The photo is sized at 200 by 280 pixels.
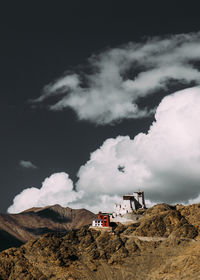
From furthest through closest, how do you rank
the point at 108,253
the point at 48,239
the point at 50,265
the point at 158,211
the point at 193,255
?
1. the point at 158,211
2. the point at 48,239
3. the point at 108,253
4. the point at 50,265
5. the point at 193,255

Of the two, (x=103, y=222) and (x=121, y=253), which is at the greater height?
(x=103, y=222)

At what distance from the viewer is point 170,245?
163 meters

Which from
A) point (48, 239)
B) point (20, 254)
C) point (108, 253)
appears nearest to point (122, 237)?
point (108, 253)

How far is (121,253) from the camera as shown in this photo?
538 ft

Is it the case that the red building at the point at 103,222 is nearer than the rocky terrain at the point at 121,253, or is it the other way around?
the rocky terrain at the point at 121,253

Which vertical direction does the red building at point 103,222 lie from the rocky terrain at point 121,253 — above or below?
above

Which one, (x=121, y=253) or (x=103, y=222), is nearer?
(x=121, y=253)

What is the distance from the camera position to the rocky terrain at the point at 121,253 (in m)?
147

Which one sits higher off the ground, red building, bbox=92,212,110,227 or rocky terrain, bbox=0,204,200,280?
red building, bbox=92,212,110,227

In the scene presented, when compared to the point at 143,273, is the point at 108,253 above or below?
above

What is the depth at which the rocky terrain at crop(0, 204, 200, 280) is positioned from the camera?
14725cm

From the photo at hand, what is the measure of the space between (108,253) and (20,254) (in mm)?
48025

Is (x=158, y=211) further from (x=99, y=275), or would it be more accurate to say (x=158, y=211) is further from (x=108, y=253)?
(x=99, y=275)

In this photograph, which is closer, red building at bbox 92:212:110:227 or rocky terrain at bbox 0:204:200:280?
rocky terrain at bbox 0:204:200:280
